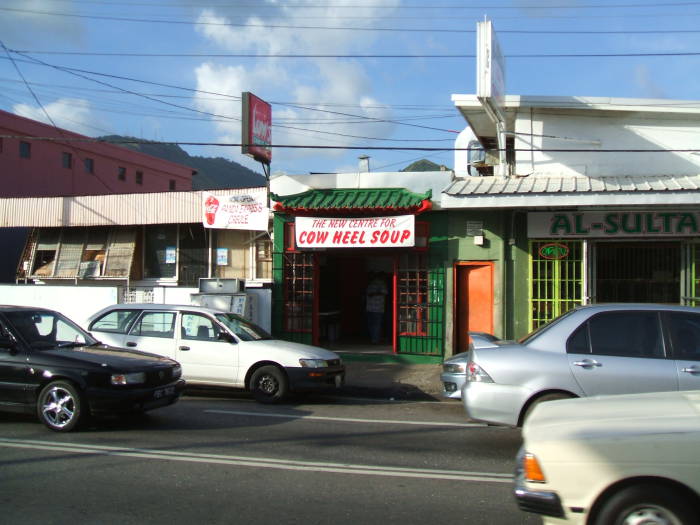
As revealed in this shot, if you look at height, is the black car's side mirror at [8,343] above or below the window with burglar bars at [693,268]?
below

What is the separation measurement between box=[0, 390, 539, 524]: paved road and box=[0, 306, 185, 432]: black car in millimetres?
287

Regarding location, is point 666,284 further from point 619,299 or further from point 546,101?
point 546,101

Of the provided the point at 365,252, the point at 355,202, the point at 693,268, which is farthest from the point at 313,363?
the point at 693,268

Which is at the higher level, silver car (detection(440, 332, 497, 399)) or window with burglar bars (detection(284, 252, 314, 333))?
window with burglar bars (detection(284, 252, 314, 333))

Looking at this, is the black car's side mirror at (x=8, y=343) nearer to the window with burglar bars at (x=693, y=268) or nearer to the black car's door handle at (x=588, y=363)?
the black car's door handle at (x=588, y=363)

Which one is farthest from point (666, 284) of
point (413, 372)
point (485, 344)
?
point (485, 344)

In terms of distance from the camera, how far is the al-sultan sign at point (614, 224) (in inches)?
543

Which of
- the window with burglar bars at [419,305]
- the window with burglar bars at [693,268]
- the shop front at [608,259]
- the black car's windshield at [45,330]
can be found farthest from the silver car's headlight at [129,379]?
the window with burglar bars at [693,268]

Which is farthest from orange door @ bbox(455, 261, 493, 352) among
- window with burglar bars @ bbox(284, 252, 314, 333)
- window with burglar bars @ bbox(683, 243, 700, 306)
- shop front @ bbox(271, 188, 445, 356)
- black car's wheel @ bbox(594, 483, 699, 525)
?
black car's wheel @ bbox(594, 483, 699, 525)

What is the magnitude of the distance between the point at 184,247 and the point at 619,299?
1024cm

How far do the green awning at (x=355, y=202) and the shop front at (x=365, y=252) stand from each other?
22mm

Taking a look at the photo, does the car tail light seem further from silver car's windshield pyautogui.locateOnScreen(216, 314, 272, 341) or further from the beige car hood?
silver car's windshield pyautogui.locateOnScreen(216, 314, 272, 341)

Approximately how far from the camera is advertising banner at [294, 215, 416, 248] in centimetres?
1483

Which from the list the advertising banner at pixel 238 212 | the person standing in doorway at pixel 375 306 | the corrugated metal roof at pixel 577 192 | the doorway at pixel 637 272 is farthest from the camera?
the person standing in doorway at pixel 375 306
